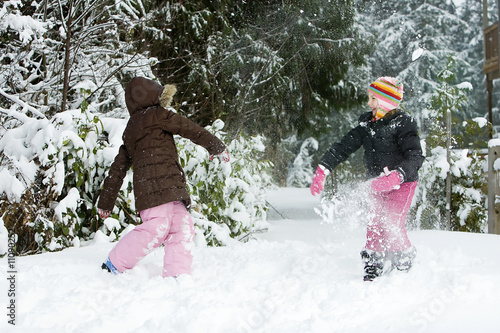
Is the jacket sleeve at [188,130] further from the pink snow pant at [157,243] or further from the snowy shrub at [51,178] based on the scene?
the snowy shrub at [51,178]

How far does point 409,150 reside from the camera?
10.0ft

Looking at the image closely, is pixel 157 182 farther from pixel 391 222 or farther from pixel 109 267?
pixel 391 222

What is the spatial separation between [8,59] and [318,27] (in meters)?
5.35

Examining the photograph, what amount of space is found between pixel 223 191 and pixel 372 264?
2.50 metres

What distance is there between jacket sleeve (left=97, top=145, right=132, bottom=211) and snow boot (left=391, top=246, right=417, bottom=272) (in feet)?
6.38

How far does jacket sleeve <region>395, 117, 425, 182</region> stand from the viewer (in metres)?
2.97

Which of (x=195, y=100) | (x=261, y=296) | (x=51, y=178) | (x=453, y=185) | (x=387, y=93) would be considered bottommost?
(x=261, y=296)

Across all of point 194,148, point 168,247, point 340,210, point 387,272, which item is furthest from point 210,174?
point 387,272

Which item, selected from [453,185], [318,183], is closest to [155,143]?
[318,183]

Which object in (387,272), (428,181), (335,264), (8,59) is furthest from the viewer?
(428,181)

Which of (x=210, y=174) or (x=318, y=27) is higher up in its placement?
(x=318, y=27)

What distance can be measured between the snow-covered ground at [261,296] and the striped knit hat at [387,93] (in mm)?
1076

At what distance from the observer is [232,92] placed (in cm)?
830

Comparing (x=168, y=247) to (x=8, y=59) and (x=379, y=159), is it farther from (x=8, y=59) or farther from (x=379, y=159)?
(x=8, y=59)
